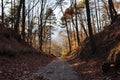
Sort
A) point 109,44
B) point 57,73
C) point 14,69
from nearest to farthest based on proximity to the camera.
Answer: point 14,69 < point 57,73 < point 109,44

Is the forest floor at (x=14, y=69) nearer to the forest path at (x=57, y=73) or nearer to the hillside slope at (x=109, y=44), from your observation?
the forest path at (x=57, y=73)

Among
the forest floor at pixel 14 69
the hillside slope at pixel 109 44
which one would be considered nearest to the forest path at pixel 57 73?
the forest floor at pixel 14 69

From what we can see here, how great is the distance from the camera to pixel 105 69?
1054cm

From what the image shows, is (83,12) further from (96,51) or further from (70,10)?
(96,51)

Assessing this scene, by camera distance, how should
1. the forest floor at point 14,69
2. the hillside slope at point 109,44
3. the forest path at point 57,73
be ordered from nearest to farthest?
1. the forest floor at point 14,69
2. the forest path at point 57,73
3. the hillside slope at point 109,44

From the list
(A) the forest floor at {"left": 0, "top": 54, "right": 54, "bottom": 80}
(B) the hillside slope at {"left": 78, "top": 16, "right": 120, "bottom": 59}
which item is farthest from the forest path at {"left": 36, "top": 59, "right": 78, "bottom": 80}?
(B) the hillside slope at {"left": 78, "top": 16, "right": 120, "bottom": 59}

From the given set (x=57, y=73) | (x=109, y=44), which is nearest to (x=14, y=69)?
(x=57, y=73)

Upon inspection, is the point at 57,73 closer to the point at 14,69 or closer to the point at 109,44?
the point at 14,69

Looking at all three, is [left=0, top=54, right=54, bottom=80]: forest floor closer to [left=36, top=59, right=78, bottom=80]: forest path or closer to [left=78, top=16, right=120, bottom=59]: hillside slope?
[left=36, top=59, right=78, bottom=80]: forest path

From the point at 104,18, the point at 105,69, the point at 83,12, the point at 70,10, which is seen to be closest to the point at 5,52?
the point at 105,69

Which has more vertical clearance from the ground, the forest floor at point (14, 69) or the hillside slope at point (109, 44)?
the hillside slope at point (109, 44)

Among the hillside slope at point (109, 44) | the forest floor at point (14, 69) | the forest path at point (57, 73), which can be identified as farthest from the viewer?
the hillside slope at point (109, 44)

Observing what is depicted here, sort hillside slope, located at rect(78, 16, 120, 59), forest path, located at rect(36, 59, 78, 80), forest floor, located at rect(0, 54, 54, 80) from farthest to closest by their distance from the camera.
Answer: hillside slope, located at rect(78, 16, 120, 59)
forest path, located at rect(36, 59, 78, 80)
forest floor, located at rect(0, 54, 54, 80)

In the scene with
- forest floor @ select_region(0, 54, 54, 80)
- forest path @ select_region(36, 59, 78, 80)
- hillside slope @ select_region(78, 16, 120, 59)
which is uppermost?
hillside slope @ select_region(78, 16, 120, 59)
